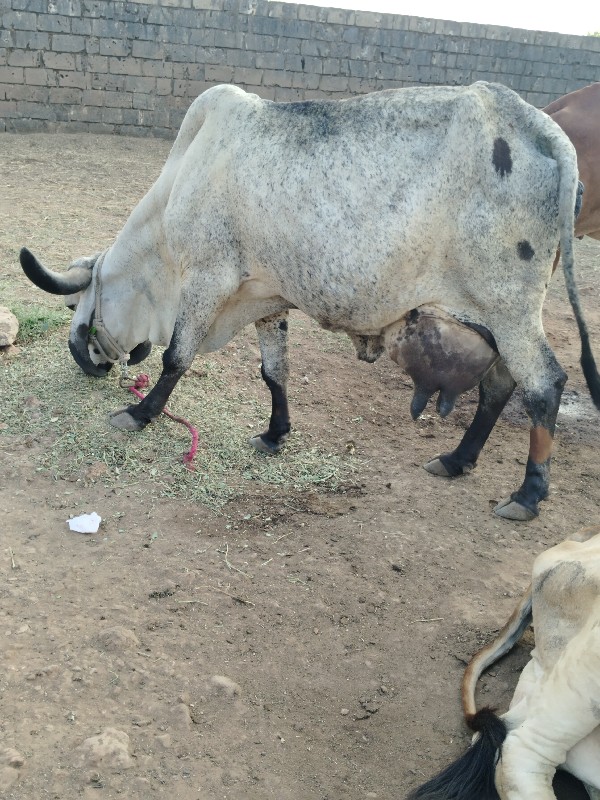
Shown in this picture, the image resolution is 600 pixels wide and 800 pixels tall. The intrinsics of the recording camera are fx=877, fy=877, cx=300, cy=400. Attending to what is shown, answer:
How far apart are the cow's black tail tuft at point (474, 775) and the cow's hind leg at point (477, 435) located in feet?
7.21

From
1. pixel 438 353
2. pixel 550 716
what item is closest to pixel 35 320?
pixel 438 353

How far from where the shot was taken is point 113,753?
8.63 ft

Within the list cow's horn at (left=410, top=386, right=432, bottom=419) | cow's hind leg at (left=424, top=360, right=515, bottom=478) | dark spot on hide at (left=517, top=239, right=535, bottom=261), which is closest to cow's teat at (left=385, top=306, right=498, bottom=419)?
cow's horn at (left=410, top=386, right=432, bottom=419)

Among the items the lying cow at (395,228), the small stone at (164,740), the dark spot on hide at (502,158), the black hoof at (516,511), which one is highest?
the dark spot on hide at (502,158)

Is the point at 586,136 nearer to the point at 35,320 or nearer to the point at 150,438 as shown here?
the point at 150,438

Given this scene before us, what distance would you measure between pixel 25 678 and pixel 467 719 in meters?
1.46

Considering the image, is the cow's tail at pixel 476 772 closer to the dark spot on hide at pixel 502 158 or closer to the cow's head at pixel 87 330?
the dark spot on hide at pixel 502 158

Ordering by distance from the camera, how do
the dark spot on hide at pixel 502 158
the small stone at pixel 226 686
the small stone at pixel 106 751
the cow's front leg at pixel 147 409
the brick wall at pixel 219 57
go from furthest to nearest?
the brick wall at pixel 219 57 → the cow's front leg at pixel 147 409 → the dark spot on hide at pixel 502 158 → the small stone at pixel 226 686 → the small stone at pixel 106 751

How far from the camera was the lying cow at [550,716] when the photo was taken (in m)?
2.35

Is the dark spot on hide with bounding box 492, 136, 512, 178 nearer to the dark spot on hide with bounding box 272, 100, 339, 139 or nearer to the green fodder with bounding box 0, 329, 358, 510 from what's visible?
the dark spot on hide with bounding box 272, 100, 339, 139

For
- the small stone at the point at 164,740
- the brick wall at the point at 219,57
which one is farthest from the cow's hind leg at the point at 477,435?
the brick wall at the point at 219,57

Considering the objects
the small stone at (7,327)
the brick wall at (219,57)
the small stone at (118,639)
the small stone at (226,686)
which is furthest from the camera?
the brick wall at (219,57)

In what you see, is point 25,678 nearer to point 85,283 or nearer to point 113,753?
point 113,753

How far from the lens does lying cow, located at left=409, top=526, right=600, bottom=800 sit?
2.35 metres
